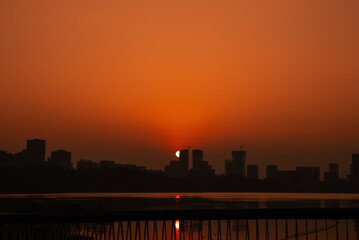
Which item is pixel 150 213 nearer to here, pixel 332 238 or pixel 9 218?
pixel 9 218

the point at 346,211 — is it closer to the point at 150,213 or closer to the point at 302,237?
the point at 150,213

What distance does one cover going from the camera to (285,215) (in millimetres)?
42969

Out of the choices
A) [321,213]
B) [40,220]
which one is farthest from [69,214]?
[321,213]

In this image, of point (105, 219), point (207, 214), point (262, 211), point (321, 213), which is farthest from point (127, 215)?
point (321, 213)

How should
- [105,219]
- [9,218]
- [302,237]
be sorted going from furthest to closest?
[302,237] → [105,219] → [9,218]

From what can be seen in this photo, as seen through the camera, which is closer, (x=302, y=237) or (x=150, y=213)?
(x=150, y=213)

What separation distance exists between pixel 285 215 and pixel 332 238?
46794 mm

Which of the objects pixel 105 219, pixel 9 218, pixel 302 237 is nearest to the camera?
pixel 9 218

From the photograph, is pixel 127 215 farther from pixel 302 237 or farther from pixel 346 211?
pixel 302 237

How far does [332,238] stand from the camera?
86188 mm

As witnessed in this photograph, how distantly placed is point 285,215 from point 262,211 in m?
1.70

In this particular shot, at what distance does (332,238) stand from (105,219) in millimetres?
53341

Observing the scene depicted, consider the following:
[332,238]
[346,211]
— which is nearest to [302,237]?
[332,238]

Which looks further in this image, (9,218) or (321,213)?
(321,213)
